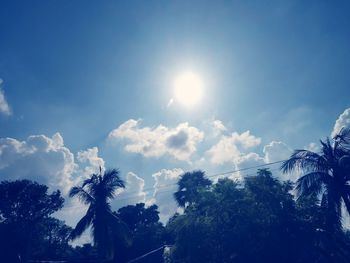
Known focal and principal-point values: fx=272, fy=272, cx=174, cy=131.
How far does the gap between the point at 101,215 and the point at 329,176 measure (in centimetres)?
1774

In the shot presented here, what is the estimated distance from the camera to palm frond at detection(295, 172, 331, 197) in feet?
52.1

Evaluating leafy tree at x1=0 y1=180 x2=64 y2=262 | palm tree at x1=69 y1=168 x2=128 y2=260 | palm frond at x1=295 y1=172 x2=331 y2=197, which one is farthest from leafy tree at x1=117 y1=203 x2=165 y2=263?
palm frond at x1=295 y1=172 x2=331 y2=197

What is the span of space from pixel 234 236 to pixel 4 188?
1278 inches

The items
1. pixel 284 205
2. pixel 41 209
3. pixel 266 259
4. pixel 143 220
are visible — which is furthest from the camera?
pixel 143 220

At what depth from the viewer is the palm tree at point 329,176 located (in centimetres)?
1516

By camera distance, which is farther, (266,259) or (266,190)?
(266,190)

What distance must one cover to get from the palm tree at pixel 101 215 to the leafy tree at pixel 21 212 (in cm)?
1394

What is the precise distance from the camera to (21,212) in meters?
35.7

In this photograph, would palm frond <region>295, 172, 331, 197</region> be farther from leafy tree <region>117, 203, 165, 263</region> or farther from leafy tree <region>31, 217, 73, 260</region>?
leafy tree <region>31, 217, 73, 260</region>

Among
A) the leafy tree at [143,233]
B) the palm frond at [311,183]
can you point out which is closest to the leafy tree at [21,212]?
the leafy tree at [143,233]

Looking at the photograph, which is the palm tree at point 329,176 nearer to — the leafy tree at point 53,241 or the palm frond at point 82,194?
the palm frond at point 82,194

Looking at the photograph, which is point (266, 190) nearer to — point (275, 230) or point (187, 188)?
point (275, 230)

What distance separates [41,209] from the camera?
1492 inches

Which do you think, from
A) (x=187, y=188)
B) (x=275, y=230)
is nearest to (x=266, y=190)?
(x=275, y=230)
